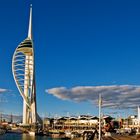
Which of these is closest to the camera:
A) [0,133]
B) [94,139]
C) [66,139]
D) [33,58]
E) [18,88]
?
[94,139]

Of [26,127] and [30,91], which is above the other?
[30,91]

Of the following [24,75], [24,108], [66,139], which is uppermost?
Answer: [24,75]

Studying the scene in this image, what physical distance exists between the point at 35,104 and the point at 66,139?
66.1 m

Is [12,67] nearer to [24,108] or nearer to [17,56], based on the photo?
[17,56]

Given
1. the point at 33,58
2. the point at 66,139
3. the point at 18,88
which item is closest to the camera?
the point at 66,139

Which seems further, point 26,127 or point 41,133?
point 26,127

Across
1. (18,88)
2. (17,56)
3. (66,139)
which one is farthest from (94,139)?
(17,56)

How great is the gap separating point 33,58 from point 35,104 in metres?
24.0

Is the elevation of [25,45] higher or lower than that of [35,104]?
higher

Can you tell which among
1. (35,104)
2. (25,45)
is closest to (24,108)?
(35,104)

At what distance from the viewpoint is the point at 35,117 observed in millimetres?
197625

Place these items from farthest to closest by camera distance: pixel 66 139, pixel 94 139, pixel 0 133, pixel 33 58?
pixel 33 58 < pixel 0 133 < pixel 66 139 < pixel 94 139

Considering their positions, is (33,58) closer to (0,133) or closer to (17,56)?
(17,56)

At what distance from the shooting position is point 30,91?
614 ft
